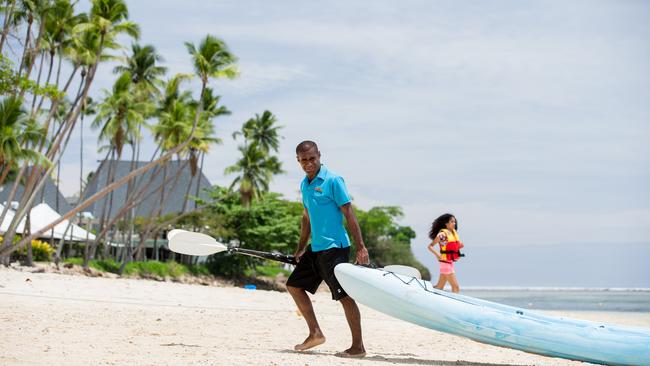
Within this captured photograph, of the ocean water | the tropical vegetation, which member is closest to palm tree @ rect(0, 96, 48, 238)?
the tropical vegetation

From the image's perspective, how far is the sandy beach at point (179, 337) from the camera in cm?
488

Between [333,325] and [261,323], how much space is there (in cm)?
87

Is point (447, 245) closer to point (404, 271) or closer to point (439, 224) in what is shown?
point (439, 224)

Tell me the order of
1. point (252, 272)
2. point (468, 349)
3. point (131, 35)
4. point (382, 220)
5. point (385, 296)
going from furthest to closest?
1. point (382, 220)
2. point (252, 272)
3. point (131, 35)
4. point (468, 349)
5. point (385, 296)

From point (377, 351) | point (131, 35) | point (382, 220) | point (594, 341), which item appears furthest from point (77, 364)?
point (382, 220)

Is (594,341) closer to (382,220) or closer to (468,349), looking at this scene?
(468,349)

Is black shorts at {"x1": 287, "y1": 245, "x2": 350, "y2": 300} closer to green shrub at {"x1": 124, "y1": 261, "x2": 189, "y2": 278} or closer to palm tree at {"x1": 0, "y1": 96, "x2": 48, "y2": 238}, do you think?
palm tree at {"x1": 0, "y1": 96, "x2": 48, "y2": 238}

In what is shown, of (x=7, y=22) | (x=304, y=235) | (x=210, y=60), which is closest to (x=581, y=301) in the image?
(x=210, y=60)

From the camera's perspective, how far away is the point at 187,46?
27219mm

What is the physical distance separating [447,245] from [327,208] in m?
4.12

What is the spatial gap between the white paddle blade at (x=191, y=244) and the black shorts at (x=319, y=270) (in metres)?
1.09

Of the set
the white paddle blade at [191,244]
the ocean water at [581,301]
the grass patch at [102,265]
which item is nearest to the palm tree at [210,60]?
the grass patch at [102,265]

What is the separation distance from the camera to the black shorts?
5.45 meters

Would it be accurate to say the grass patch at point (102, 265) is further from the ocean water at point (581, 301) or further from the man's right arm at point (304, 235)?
Answer: the man's right arm at point (304, 235)
